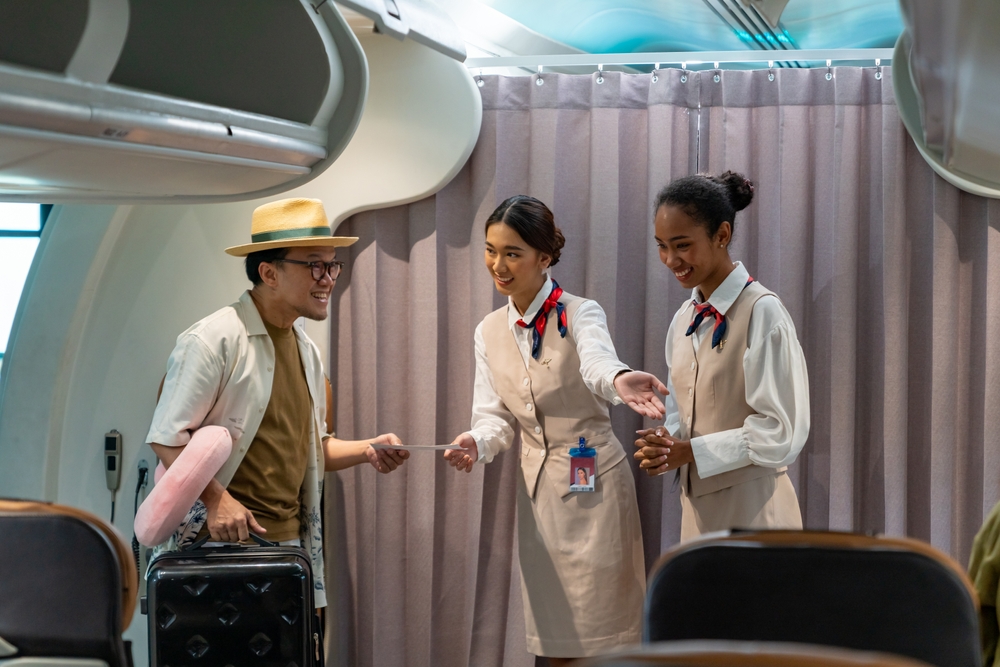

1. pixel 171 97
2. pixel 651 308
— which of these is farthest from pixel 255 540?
pixel 651 308

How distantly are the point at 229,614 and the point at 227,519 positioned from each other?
13.8 inches

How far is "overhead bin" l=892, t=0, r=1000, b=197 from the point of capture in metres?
1.58

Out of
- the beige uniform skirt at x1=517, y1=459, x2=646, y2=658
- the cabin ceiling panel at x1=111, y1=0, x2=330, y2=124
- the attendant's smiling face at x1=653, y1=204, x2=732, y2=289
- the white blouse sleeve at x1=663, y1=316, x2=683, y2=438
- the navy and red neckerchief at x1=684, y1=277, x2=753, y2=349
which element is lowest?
the beige uniform skirt at x1=517, y1=459, x2=646, y2=658

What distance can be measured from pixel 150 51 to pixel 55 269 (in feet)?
5.00

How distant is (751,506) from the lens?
2.80 m

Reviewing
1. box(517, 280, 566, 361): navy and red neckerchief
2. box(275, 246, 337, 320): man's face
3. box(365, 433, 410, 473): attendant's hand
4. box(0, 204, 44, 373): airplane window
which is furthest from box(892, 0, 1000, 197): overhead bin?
box(0, 204, 44, 373): airplane window

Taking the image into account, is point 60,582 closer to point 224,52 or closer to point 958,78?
point 224,52

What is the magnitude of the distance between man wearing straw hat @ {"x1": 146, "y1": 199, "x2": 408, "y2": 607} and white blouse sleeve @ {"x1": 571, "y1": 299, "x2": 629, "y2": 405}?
74cm

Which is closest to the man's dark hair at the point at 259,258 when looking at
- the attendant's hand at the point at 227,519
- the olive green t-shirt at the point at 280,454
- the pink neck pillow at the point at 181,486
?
the olive green t-shirt at the point at 280,454

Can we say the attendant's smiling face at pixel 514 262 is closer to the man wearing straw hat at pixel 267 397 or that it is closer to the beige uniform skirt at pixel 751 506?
the man wearing straw hat at pixel 267 397

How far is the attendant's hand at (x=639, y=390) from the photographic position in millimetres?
2674

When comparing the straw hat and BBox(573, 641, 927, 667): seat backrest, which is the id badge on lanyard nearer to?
the straw hat

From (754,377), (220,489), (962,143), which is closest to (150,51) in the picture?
(220,489)

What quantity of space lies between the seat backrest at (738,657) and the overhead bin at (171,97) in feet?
4.89
